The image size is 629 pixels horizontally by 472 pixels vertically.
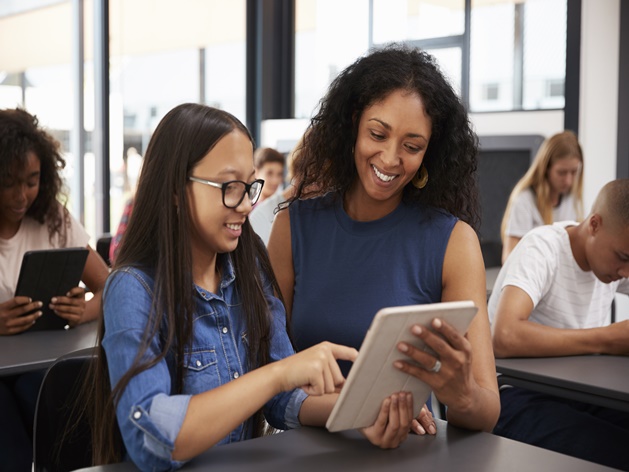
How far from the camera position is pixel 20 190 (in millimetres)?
2424

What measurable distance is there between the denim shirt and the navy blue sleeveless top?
0.16 m

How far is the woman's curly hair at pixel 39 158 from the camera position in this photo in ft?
7.88

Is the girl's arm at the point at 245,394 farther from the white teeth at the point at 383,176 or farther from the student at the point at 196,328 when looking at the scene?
the white teeth at the point at 383,176

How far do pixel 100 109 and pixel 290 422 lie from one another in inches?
167

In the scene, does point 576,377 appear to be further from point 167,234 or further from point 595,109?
point 595,109

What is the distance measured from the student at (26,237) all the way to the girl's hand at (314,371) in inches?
50.4

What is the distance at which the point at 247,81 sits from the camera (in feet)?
20.0

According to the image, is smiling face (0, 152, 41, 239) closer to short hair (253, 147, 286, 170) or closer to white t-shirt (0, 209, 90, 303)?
white t-shirt (0, 209, 90, 303)

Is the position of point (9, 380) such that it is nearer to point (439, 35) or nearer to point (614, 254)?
point (614, 254)

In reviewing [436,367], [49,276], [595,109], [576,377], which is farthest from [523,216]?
[436,367]

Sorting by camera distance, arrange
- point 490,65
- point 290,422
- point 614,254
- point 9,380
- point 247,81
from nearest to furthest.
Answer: point 290,422 < point 614,254 < point 9,380 < point 490,65 < point 247,81

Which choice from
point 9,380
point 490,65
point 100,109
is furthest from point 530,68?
point 9,380

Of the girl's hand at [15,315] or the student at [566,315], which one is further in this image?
the girl's hand at [15,315]

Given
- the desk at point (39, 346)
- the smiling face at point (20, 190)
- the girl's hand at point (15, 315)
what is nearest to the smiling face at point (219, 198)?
the desk at point (39, 346)
